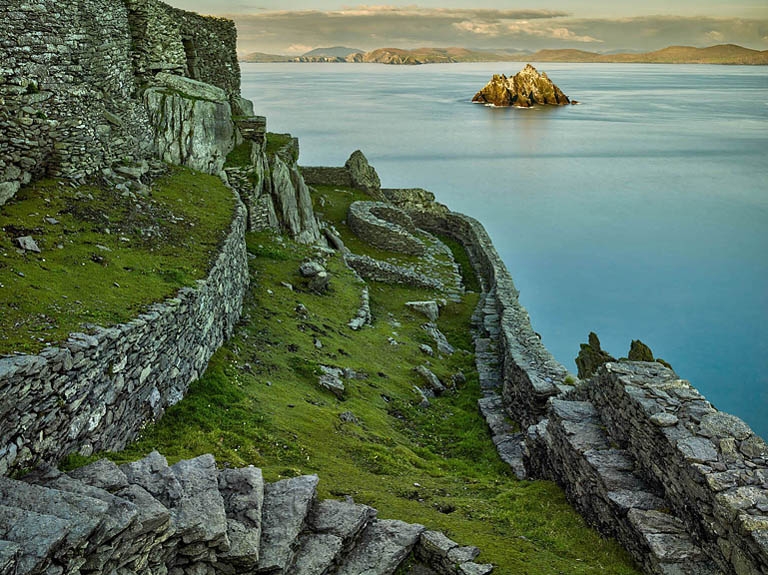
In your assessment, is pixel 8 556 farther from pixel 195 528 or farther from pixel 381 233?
pixel 381 233

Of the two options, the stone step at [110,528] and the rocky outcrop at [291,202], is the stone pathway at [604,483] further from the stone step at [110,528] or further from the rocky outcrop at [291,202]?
the rocky outcrop at [291,202]

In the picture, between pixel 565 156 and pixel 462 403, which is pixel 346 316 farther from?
pixel 565 156

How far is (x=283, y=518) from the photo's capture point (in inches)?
370

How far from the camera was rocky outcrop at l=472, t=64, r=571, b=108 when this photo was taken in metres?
167

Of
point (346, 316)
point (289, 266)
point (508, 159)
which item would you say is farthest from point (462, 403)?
point (508, 159)

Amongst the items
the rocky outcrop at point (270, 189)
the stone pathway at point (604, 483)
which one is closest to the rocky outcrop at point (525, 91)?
the rocky outcrop at point (270, 189)

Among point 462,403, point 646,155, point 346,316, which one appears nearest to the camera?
point 462,403

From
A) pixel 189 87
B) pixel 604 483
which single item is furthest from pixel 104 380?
pixel 189 87

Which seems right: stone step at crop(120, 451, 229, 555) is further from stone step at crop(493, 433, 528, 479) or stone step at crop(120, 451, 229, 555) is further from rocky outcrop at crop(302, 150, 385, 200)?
rocky outcrop at crop(302, 150, 385, 200)

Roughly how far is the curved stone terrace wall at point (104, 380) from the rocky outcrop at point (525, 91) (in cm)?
16441

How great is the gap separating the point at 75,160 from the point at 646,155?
92238mm

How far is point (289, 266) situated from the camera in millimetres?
27578

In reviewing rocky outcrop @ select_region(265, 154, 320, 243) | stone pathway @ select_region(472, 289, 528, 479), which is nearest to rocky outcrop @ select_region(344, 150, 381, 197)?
rocky outcrop @ select_region(265, 154, 320, 243)

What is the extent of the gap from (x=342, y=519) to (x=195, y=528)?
2.71 metres
